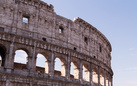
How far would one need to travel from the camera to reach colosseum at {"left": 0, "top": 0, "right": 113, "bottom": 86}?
18.5 m

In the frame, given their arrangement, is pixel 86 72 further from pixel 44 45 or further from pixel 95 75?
pixel 44 45

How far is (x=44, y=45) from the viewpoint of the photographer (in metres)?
20.8

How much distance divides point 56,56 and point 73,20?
19.7 feet

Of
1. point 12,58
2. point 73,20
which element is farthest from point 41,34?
point 73,20

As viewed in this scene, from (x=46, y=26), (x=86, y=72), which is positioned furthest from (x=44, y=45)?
(x=86, y=72)

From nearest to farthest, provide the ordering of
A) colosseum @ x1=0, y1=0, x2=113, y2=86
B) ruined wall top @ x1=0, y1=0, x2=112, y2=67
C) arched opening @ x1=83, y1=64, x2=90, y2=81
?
colosseum @ x1=0, y1=0, x2=113, y2=86 → ruined wall top @ x1=0, y1=0, x2=112, y2=67 → arched opening @ x1=83, y1=64, x2=90, y2=81

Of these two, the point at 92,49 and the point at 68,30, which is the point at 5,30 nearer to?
the point at 68,30

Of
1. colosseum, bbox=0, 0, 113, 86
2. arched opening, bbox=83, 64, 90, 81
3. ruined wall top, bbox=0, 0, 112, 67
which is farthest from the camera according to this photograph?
arched opening, bbox=83, 64, 90, 81

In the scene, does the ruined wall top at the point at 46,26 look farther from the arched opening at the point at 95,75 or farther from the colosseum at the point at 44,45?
the arched opening at the point at 95,75

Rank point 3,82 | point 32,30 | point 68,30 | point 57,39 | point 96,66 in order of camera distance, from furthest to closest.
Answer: point 96,66 → point 68,30 → point 57,39 → point 32,30 → point 3,82

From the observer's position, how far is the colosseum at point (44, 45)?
729 inches

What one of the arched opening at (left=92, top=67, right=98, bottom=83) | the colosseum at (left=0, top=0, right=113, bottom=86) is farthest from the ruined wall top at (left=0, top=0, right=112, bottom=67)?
the arched opening at (left=92, top=67, right=98, bottom=83)

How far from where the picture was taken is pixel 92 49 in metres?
26.7

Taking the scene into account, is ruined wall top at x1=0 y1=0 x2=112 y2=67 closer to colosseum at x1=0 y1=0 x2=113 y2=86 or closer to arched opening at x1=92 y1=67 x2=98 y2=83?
colosseum at x1=0 y1=0 x2=113 y2=86
